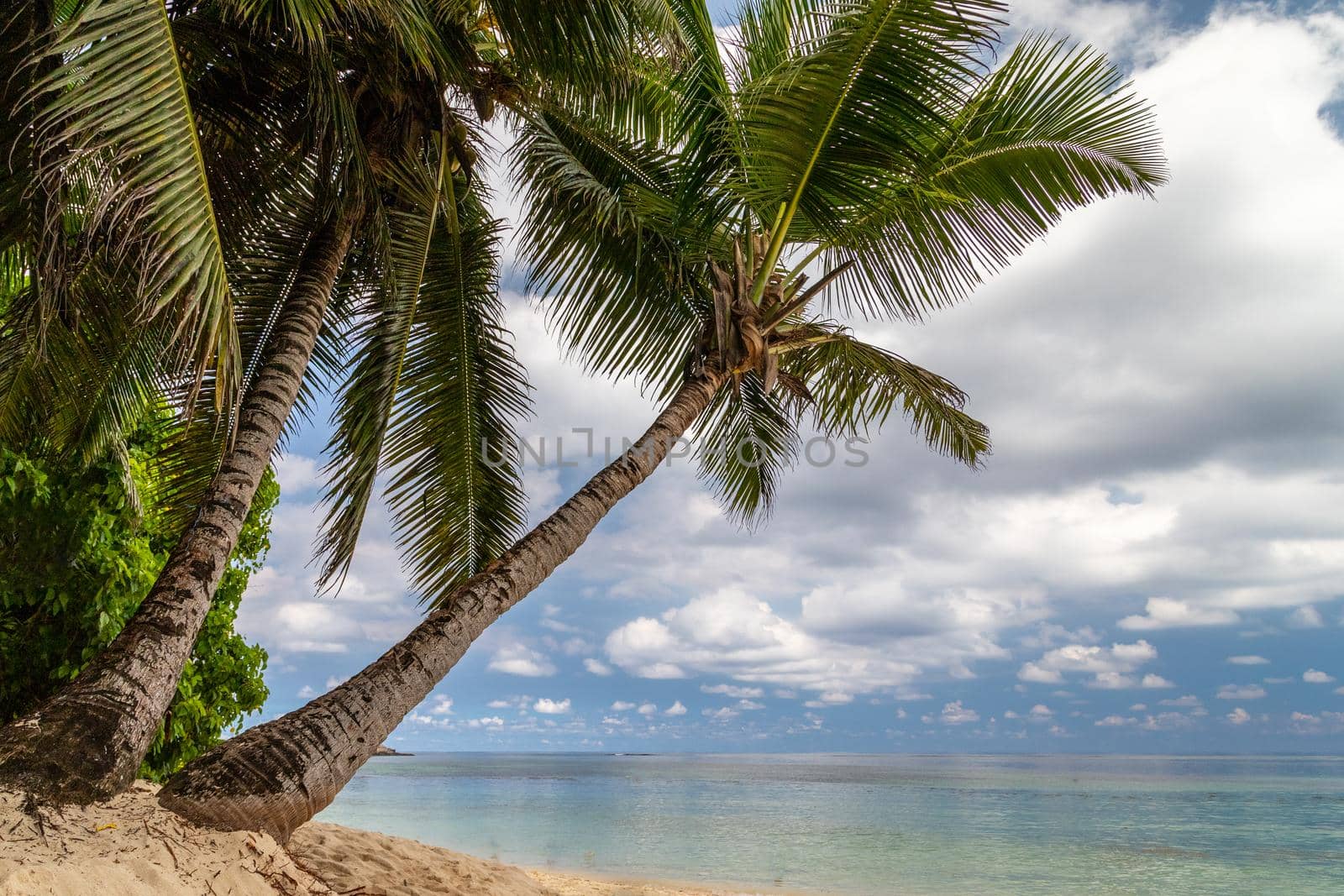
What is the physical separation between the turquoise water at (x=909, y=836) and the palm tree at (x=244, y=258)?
7.77m

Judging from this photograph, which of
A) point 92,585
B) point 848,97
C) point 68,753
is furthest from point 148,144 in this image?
point 92,585

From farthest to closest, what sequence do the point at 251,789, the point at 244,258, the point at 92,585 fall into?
the point at 92,585 < the point at 244,258 < the point at 251,789

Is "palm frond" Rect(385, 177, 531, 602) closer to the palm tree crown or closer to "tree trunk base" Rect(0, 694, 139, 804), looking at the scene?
the palm tree crown

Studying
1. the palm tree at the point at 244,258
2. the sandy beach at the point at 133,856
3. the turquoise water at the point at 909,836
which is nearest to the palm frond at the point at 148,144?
the palm tree at the point at 244,258

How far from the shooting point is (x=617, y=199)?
6898 mm

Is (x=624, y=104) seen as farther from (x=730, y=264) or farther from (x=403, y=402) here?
(x=403, y=402)

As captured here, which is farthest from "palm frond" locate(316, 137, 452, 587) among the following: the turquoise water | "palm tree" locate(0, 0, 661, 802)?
the turquoise water

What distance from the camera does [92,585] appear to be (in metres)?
7.22

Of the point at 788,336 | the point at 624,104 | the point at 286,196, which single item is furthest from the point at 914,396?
the point at 286,196

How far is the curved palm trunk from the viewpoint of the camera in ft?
10.7

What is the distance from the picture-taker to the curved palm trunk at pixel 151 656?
326cm

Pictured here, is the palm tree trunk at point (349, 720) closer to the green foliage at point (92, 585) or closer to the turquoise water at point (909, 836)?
the green foliage at point (92, 585)

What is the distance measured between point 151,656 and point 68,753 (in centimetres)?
46

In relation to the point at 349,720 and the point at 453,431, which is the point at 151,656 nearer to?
the point at 349,720
